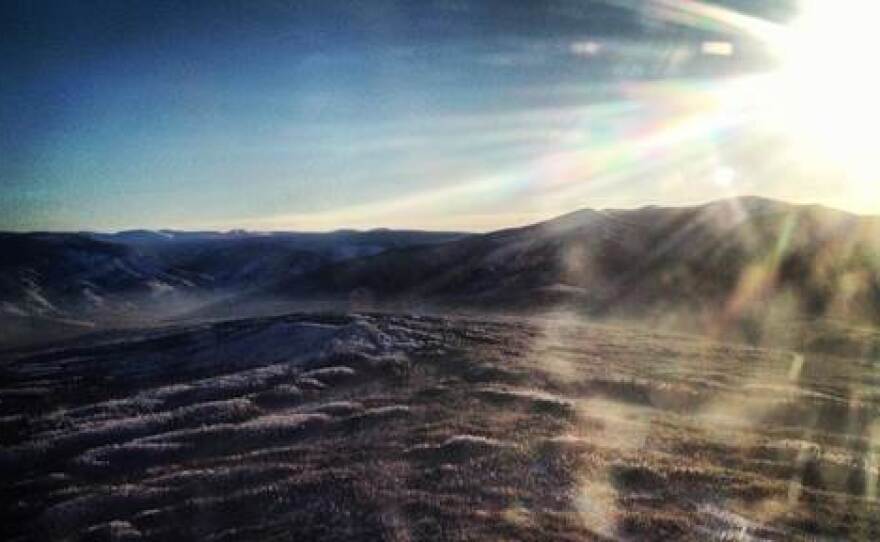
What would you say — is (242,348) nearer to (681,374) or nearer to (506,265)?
(681,374)

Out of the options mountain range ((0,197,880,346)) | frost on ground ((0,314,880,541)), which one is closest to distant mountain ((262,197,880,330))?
mountain range ((0,197,880,346))

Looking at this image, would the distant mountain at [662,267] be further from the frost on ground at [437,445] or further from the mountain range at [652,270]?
the frost on ground at [437,445]

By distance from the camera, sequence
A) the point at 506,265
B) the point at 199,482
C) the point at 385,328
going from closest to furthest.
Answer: the point at 199,482
the point at 385,328
the point at 506,265

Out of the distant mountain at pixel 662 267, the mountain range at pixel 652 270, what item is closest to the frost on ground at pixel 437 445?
the mountain range at pixel 652 270

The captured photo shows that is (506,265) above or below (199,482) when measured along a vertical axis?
above

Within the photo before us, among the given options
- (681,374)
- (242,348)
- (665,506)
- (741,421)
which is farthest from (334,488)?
(242,348)

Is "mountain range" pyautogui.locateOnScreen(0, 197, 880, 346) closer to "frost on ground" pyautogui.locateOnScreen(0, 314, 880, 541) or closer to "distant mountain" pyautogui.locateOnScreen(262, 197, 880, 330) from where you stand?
"distant mountain" pyautogui.locateOnScreen(262, 197, 880, 330)
